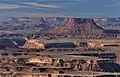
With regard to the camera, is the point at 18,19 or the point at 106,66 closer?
the point at 106,66

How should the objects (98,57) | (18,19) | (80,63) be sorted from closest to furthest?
(80,63), (98,57), (18,19)

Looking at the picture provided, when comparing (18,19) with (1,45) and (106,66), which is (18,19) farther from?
(106,66)

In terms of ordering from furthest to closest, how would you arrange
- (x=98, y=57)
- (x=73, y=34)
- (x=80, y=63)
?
1. (x=73, y=34)
2. (x=98, y=57)
3. (x=80, y=63)

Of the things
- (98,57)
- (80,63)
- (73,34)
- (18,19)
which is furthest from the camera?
(18,19)

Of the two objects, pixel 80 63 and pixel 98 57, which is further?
pixel 98 57

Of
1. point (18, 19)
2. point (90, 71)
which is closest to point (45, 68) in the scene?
point (90, 71)

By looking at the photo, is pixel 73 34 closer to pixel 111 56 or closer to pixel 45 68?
pixel 111 56

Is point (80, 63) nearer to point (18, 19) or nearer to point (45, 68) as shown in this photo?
point (45, 68)

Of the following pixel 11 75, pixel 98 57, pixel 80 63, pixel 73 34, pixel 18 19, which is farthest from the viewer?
pixel 18 19

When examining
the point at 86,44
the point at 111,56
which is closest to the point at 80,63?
the point at 111,56
